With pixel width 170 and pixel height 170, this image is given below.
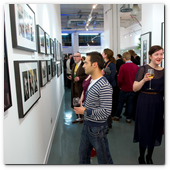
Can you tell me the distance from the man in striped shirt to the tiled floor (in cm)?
98

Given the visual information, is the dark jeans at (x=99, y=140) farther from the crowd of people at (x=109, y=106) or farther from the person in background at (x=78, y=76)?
the person in background at (x=78, y=76)

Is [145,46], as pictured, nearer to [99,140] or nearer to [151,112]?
[151,112]

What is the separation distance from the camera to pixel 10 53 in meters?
1.40

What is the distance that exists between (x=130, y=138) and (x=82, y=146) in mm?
1899

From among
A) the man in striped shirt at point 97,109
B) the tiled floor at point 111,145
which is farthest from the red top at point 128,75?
the man in striped shirt at point 97,109

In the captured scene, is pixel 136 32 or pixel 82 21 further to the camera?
pixel 136 32

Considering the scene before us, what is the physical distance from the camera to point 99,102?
1855 mm

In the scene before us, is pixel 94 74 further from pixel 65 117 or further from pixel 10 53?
pixel 65 117

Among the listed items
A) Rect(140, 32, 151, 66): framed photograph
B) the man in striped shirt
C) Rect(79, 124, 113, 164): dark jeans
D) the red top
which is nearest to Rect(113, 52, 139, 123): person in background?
the red top

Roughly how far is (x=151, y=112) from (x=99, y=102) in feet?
3.42

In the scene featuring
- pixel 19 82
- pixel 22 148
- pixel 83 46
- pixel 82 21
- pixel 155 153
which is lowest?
pixel 155 153

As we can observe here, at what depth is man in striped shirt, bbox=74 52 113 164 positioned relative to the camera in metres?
1.78

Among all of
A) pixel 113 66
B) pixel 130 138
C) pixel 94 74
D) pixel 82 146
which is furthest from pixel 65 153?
pixel 113 66

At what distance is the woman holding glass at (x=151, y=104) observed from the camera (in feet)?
7.73
